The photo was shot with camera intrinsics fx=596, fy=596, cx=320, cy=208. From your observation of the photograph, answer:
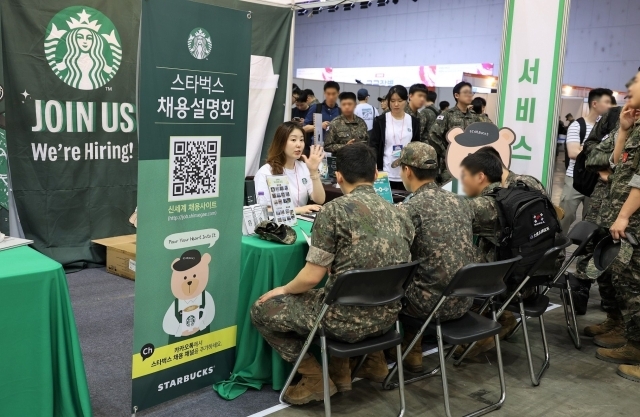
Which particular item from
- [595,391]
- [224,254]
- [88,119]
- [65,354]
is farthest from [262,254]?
[88,119]

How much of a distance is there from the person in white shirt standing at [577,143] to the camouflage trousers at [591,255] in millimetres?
624

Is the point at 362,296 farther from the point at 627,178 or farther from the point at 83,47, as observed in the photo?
the point at 83,47

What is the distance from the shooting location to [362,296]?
2.21m

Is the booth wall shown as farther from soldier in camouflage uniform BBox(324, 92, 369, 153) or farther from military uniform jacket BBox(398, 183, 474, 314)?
military uniform jacket BBox(398, 183, 474, 314)

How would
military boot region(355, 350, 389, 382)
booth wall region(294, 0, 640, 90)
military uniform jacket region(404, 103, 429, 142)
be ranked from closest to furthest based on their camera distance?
military boot region(355, 350, 389, 382), military uniform jacket region(404, 103, 429, 142), booth wall region(294, 0, 640, 90)

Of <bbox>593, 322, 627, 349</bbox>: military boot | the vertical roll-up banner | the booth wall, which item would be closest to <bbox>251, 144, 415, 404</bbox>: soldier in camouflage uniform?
<bbox>593, 322, 627, 349</bbox>: military boot

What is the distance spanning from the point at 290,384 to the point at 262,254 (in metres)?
0.61

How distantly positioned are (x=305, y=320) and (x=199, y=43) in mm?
1137

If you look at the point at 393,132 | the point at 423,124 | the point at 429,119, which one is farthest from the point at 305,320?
the point at 429,119

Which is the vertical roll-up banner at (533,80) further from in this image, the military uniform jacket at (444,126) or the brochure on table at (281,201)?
the brochure on table at (281,201)

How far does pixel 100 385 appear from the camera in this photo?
2654 mm

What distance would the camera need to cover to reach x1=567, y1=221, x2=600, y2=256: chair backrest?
3246 millimetres

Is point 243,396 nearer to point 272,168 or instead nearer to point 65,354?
point 65,354

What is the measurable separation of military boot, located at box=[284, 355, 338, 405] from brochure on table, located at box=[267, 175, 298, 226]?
26.7 inches
